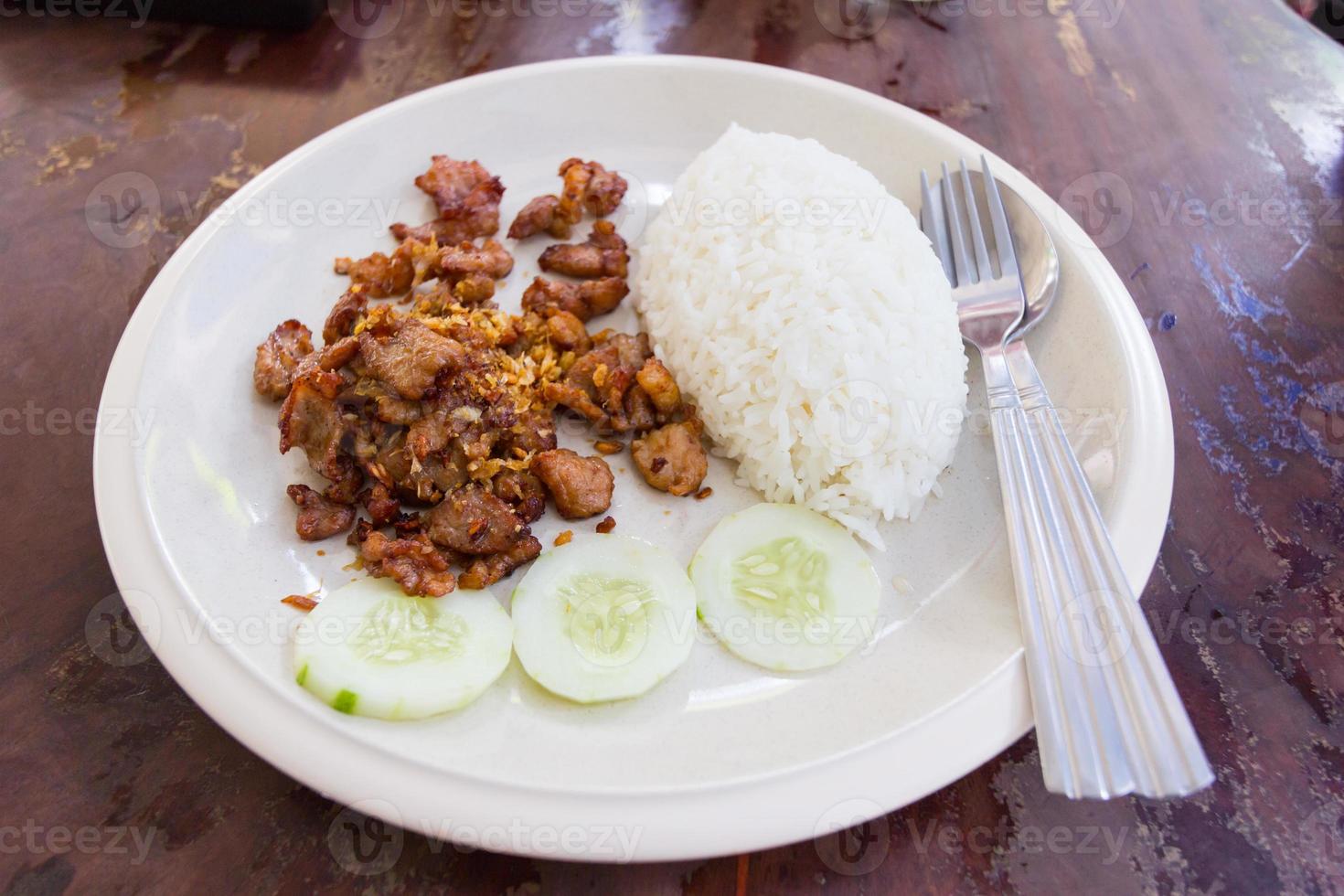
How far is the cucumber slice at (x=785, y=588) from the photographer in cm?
216

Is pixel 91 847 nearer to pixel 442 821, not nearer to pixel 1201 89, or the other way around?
pixel 442 821

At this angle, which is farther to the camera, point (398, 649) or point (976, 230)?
point (976, 230)

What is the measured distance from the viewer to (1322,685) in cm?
225

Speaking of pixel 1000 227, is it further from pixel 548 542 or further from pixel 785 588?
pixel 548 542

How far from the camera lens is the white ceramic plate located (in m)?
1.79

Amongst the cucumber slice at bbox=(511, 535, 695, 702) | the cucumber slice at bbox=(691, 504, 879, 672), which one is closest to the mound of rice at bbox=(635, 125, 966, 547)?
the cucumber slice at bbox=(691, 504, 879, 672)

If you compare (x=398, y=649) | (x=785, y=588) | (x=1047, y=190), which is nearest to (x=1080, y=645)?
(x=785, y=588)

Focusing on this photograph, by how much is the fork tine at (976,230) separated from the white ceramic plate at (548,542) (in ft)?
0.57

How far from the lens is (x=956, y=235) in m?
2.95

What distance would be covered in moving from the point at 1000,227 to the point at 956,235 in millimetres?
141

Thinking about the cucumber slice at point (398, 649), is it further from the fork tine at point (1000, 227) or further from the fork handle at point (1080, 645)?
the fork tine at point (1000, 227)

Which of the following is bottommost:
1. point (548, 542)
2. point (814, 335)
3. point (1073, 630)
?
point (548, 542)

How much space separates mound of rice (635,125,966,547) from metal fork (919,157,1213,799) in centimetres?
20

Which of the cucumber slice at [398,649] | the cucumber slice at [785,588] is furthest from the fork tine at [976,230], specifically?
the cucumber slice at [398,649]
